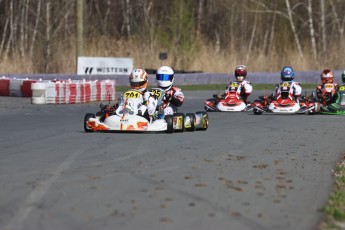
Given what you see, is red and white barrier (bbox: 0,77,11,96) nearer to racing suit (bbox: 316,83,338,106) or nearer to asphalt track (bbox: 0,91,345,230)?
racing suit (bbox: 316,83,338,106)

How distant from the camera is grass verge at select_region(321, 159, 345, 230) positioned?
7051mm

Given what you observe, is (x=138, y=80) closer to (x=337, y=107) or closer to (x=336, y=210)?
(x=337, y=107)

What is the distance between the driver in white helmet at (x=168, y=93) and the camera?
621 inches

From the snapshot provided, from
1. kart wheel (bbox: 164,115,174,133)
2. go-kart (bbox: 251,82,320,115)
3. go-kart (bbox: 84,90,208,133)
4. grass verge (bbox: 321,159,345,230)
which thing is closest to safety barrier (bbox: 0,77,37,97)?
go-kart (bbox: 251,82,320,115)

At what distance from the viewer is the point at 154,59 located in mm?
40094

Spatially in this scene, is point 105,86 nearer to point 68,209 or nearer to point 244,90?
point 244,90

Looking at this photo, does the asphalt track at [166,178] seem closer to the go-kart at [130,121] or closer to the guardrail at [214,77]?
the go-kart at [130,121]

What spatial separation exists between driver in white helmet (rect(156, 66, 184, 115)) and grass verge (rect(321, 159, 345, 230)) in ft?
21.2

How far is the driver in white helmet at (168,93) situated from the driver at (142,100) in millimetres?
669

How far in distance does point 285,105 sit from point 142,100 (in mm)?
6677

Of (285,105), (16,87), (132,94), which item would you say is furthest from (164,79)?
(16,87)

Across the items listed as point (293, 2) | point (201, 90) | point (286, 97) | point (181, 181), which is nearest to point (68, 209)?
point (181, 181)

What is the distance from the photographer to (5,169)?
984 cm

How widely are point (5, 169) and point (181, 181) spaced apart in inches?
74.7
